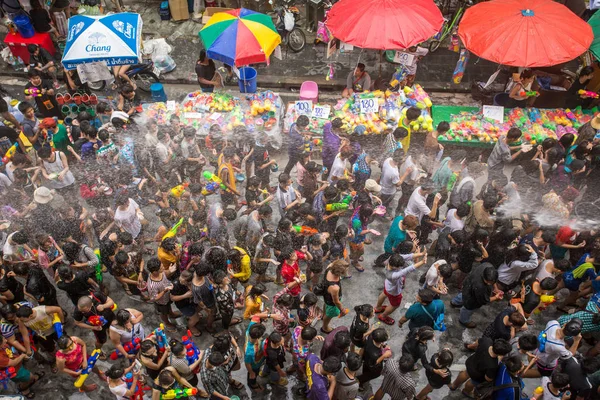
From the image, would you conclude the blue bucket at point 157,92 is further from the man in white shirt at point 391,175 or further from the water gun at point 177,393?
the water gun at point 177,393

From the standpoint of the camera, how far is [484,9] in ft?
33.3

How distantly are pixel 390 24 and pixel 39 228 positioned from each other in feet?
24.1

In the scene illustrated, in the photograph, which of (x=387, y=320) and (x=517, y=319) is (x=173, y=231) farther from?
(x=517, y=319)

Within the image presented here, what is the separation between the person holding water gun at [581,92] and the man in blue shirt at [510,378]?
302 inches

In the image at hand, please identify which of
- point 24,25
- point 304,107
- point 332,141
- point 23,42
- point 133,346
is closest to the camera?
point 133,346

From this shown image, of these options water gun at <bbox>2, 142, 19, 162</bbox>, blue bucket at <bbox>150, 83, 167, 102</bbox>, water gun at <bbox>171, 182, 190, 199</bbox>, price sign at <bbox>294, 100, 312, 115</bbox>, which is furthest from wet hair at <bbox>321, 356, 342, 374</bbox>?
blue bucket at <bbox>150, 83, 167, 102</bbox>

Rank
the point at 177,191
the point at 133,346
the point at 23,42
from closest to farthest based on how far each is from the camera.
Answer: the point at 133,346 → the point at 177,191 → the point at 23,42

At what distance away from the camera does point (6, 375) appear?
21.1ft

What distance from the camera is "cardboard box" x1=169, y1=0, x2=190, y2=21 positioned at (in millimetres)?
14317

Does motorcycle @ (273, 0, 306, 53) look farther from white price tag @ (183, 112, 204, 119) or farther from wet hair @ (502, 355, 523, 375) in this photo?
wet hair @ (502, 355, 523, 375)

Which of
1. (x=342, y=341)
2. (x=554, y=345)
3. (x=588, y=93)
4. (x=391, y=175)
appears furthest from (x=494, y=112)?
(x=342, y=341)

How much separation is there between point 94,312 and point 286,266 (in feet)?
8.85

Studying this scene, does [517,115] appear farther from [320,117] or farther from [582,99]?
[320,117]

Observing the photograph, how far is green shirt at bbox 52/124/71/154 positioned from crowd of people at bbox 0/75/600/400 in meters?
0.03
